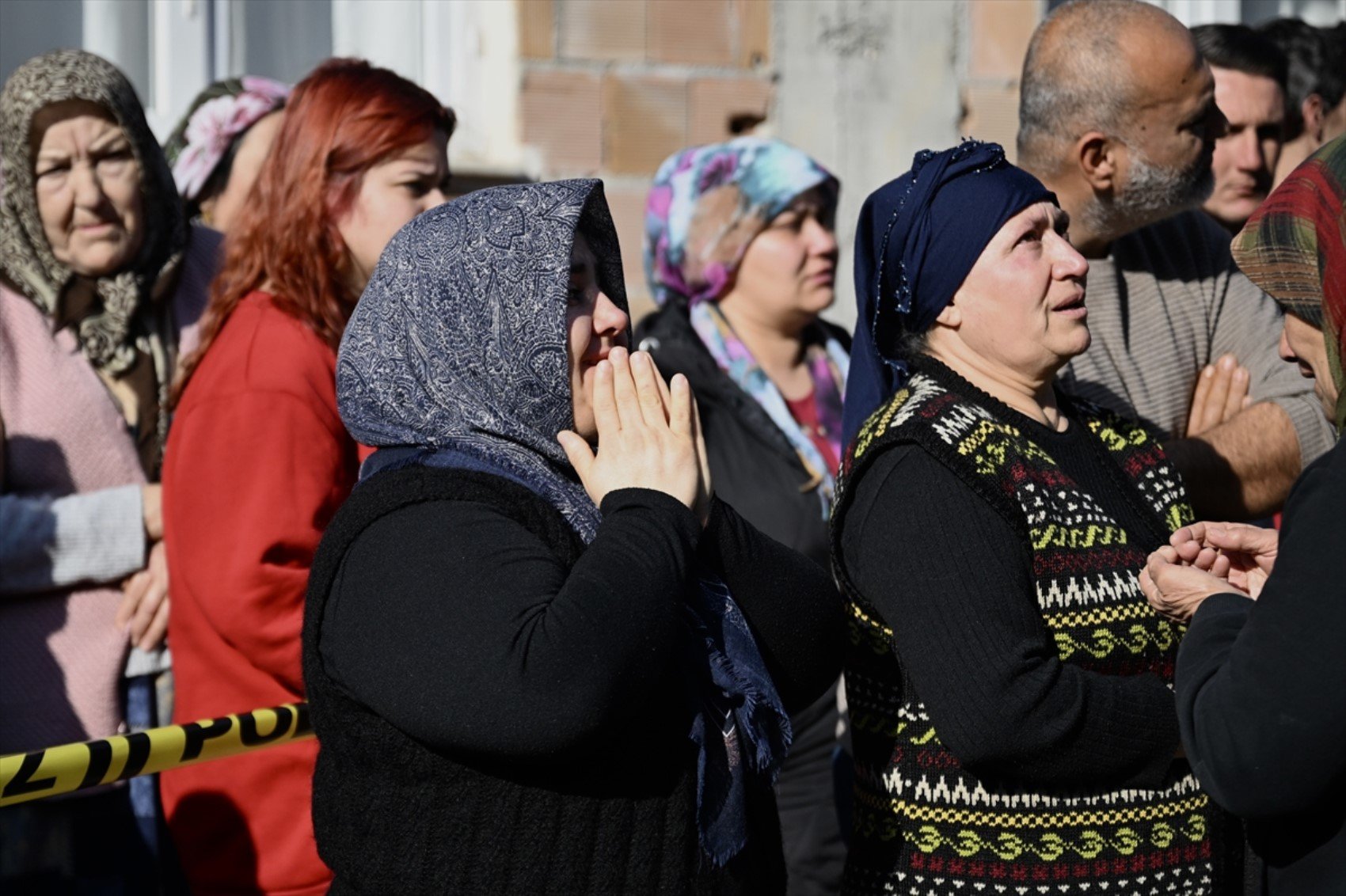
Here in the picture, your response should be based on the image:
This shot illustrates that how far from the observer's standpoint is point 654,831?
6.72 feet

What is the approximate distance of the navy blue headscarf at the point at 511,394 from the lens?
212 centimetres

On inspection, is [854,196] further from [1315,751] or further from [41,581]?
[1315,751]

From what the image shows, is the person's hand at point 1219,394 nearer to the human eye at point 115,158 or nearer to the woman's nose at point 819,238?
the woman's nose at point 819,238

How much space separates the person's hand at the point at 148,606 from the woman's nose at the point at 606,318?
50.1 inches

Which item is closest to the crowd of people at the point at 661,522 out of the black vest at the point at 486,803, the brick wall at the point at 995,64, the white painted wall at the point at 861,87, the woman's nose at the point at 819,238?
the black vest at the point at 486,803

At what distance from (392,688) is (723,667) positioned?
449mm

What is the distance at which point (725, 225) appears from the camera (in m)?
4.20

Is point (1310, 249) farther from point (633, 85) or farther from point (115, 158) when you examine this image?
point (633, 85)

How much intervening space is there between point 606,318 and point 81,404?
1450 mm

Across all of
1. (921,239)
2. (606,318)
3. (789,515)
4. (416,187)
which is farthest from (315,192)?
(789,515)

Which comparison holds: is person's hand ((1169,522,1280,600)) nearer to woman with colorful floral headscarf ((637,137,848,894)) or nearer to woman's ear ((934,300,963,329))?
woman's ear ((934,300,963,329))

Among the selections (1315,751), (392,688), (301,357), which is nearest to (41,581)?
(301,357)

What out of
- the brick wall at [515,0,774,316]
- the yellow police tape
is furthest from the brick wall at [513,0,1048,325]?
the yellow police tape

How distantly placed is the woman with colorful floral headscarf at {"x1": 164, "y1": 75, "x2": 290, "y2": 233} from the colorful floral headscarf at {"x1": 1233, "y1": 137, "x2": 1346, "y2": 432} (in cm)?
278
